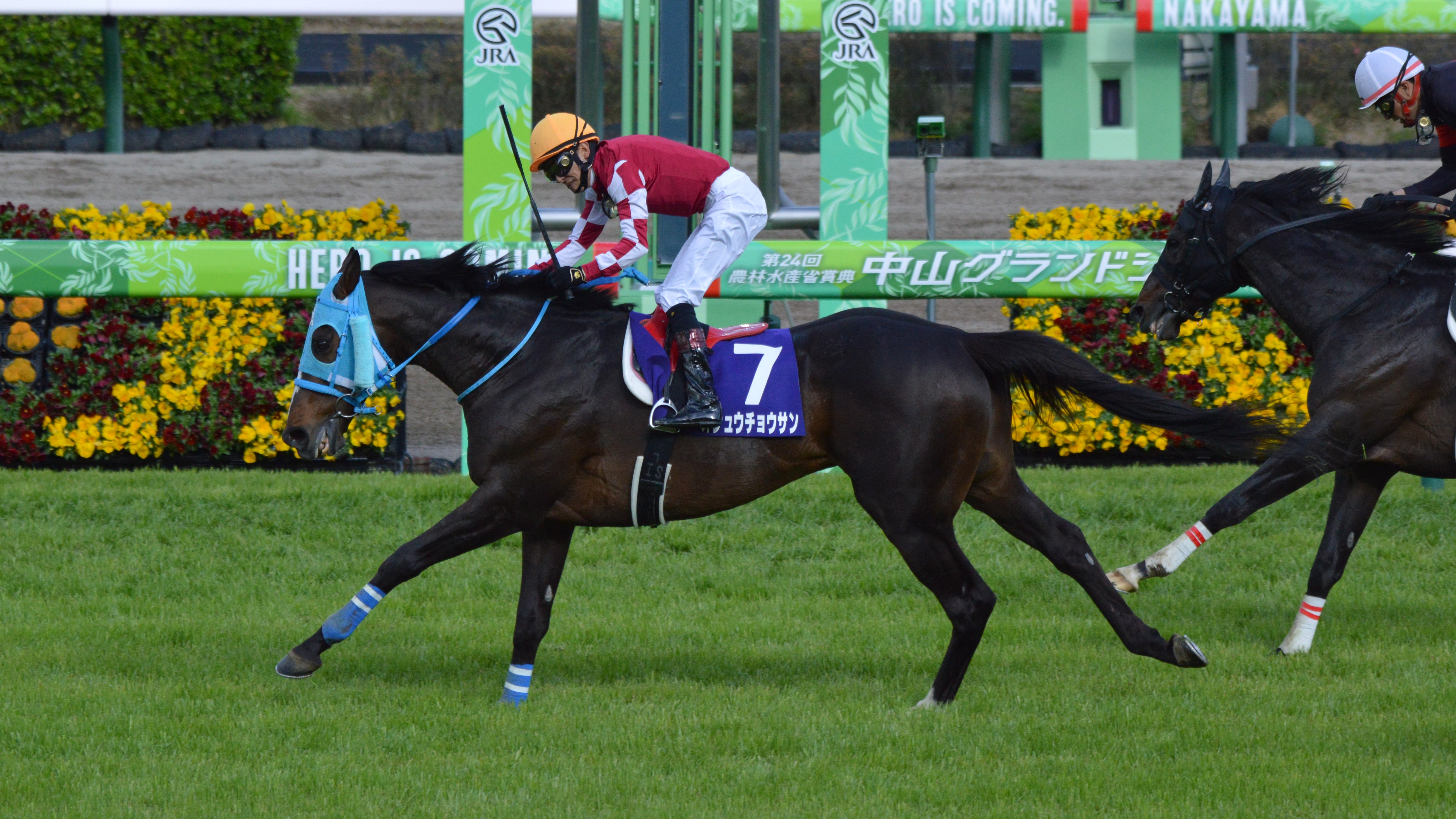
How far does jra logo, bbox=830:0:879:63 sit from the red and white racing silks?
12.1ft

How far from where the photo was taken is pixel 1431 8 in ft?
41.7

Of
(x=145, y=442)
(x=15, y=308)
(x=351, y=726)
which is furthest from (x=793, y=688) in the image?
(x=15, y=308)

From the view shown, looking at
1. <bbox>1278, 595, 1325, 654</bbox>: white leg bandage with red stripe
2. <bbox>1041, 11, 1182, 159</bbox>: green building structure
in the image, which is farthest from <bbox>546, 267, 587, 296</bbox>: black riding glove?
<bbox>1041, 11, 1182, 159</bbox>: green building structure

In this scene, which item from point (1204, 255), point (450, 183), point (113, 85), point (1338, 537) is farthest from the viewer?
point (450, 183)

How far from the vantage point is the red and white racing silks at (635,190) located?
16.6ft

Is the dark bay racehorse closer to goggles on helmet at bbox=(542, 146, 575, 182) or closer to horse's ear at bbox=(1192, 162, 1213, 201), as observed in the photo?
goggles on helmet at bbox=(542, 146, 575, 182)

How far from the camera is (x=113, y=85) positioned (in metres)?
17.1

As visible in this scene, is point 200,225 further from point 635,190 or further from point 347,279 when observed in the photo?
point 635,190

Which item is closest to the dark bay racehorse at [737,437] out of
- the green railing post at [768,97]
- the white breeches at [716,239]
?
the white breeches at [716,239]

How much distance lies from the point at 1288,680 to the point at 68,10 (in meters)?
10.1

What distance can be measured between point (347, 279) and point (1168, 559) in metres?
3.33

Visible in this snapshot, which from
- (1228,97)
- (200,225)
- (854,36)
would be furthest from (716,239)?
(1228,97)

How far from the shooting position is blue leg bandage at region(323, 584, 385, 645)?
5000mm

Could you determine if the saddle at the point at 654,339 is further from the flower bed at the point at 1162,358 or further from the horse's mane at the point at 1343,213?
the flower bed at the point at 1162,358
